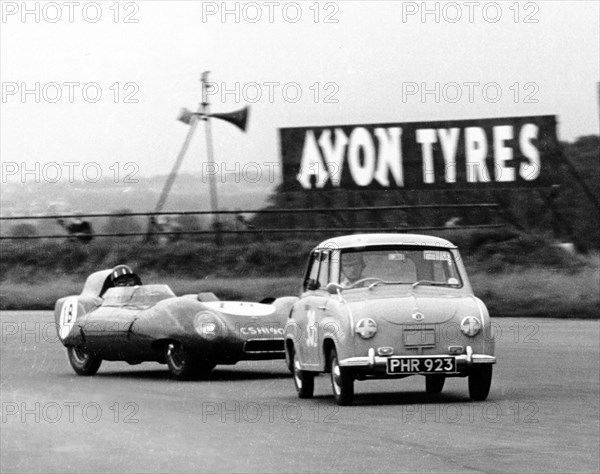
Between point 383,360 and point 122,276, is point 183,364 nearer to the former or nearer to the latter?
point 122,276

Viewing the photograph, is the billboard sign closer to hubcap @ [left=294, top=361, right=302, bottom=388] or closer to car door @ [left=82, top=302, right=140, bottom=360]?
car door @ [left=82, top=302, right=140, bottom=360]

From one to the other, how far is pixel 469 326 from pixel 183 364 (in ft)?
10.5

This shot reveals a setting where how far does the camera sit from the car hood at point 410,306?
1010cm

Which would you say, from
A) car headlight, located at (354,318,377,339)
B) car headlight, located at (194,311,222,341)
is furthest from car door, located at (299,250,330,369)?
car headlight, located at (194,311,222,341)

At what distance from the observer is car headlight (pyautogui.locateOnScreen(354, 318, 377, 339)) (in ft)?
33.1

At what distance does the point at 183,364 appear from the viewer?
40.8ft

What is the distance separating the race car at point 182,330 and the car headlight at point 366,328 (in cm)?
225

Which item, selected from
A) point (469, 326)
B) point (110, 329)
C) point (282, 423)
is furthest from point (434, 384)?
point (110, 329)

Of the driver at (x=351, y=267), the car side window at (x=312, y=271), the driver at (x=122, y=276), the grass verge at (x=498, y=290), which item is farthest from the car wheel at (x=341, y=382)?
the grass verge at (x=498, y=290)

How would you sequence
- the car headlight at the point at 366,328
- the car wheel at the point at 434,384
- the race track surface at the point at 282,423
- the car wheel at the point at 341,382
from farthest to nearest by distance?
the car wheel at the point at 434,384, the car wheel at the point at 341,382, the car headlight at the point at 366,328, the race track surface at the point at 282,423

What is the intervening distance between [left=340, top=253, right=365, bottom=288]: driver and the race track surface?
938 millimetres

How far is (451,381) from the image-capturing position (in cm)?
1276

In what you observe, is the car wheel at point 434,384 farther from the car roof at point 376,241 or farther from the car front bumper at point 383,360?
the car front bumper at point 383,360

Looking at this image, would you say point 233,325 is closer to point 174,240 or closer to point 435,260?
point 435,260
